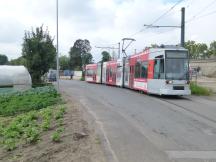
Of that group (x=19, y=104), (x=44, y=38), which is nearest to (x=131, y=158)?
(x=19, y=104)

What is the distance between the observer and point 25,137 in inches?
541

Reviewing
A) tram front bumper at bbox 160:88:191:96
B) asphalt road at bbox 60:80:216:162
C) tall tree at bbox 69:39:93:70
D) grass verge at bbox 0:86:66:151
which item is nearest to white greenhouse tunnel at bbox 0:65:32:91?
grass verge at bbox 0:86:66:151

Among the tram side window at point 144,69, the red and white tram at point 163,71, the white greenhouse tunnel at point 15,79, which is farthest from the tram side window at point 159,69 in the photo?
the white greenhouse tunnel at point 15,79

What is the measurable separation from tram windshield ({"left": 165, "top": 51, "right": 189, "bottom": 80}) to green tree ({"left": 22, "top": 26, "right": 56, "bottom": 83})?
19864 millimetres

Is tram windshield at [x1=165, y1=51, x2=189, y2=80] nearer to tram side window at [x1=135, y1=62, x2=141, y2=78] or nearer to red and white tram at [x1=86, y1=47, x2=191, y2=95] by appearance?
red and white tram at [x1=86, y1=47, x2=191, y2=95]

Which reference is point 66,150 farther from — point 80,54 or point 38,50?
point 80,54

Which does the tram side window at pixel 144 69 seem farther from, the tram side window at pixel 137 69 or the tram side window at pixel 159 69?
the tram side window at pixel 159 69

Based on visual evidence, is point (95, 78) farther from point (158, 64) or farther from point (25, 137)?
point (25, 137)

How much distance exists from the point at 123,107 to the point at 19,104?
8558mm

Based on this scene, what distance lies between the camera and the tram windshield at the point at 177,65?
29.0 metres

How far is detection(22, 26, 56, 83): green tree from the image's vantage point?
1822 inches

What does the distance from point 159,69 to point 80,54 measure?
139 meters

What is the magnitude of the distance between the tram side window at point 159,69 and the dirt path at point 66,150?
15.6 metres

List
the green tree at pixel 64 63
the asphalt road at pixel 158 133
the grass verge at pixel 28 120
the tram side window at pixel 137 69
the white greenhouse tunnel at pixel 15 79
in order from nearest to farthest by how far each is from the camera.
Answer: the asphalt road at pixel 158 133, the grass verge at pixel 28 120, the tram side window at pixel 137 69, the white greenhouse tunnel at pixel 15 79, the green tree at pixel 64 63
